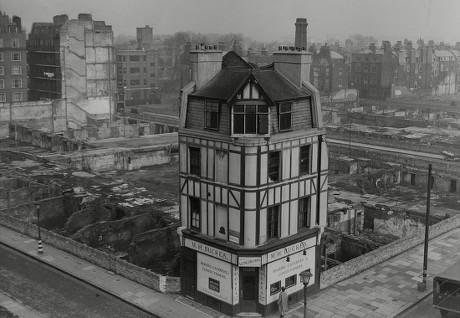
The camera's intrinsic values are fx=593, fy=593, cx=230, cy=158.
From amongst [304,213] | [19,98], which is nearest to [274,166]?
[304,213]

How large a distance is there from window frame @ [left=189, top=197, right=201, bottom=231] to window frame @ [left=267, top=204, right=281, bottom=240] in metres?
3.57

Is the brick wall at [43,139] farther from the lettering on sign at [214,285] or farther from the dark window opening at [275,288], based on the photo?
the dark window opening at [275,288]

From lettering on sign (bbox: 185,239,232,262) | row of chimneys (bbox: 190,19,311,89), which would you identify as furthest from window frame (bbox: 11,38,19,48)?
lettering on sign (bbox: 185,239,232,262)

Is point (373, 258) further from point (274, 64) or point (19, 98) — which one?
point (19, 98)

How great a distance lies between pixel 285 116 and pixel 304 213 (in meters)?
5.15

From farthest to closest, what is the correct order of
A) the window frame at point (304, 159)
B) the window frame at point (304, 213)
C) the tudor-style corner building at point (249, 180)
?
the window frame at point (304, 213) → the window frame at point (304, 159) → the tudor-style corner building at point (249, 180)

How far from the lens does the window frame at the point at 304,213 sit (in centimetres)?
2955

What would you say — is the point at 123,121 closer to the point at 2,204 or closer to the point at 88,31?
the point at 88,31

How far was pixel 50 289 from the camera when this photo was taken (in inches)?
1211

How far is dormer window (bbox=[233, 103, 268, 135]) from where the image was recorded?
26.9m

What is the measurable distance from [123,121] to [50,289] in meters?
64.8

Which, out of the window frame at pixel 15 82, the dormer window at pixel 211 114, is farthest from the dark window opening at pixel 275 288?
the window frame at pixel 15 82

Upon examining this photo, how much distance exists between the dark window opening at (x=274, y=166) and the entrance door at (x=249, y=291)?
459cm

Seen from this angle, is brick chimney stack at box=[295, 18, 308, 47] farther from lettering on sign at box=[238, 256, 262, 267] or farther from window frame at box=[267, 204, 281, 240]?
A: lettering on sign at box=[238, 256, 262, 267]
